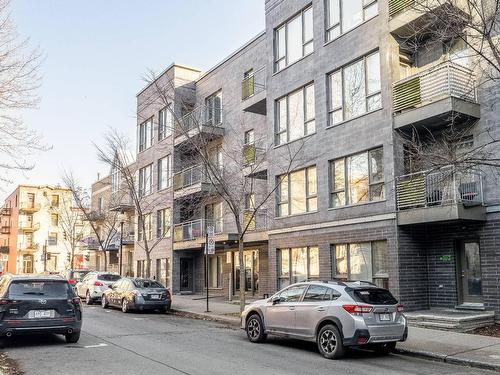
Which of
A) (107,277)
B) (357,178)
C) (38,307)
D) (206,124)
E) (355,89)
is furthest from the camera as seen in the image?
(206,124)

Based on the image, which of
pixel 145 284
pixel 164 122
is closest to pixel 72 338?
pixel 145 284

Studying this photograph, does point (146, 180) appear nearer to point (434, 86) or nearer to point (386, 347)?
point (434, 86)

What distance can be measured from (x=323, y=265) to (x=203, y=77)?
1638cm

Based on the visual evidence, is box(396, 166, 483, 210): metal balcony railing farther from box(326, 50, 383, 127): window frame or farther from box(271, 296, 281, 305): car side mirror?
box(271, 296, 281, 305): car side mirror

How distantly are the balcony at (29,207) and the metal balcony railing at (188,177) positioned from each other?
46832mm

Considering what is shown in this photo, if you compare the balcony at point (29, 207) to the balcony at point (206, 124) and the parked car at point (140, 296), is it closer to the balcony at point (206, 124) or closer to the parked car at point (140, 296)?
the balcony at point (206, 124)

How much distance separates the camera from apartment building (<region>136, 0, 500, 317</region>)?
1528 centimetres

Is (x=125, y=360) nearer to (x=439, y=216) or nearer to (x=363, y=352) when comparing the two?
(x=363, y=352)

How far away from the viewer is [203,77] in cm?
3150

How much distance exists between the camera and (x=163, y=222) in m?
33.5

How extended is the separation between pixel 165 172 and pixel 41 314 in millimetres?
22386

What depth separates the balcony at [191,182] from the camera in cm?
2811

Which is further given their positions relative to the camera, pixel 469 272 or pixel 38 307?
pixel 469 272

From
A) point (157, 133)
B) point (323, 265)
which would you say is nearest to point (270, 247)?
point (323, 265)
